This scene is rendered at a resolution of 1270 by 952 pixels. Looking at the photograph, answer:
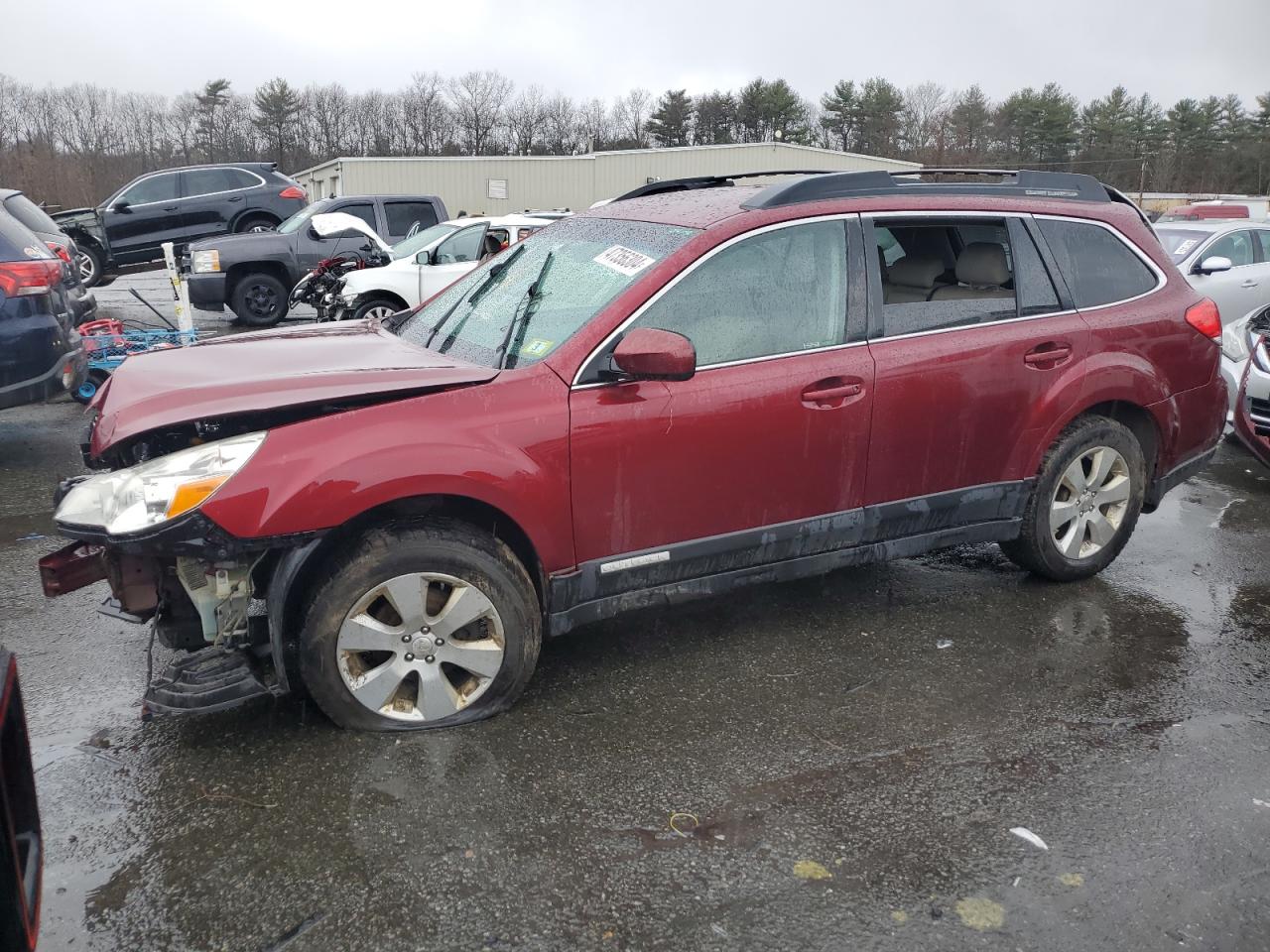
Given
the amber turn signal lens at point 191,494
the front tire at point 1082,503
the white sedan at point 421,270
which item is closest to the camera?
the amber turn signal lens at point 191,494

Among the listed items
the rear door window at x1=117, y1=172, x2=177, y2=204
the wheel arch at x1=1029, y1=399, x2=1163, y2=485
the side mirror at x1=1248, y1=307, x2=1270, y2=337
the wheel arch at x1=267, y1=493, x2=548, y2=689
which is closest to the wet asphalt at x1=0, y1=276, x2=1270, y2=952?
the wheel arch at x1=267, y1=493, x2=548, y2=689

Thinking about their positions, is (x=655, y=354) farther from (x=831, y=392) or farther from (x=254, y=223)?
(x=254, y=223)

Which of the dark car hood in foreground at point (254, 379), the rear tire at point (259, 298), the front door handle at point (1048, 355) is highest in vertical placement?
the dark car hood in foreground at point (254, 379)

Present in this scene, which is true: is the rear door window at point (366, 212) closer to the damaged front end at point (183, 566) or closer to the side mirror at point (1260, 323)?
the side mirror at point (1260, 323)

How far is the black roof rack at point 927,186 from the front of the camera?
12.7 feet

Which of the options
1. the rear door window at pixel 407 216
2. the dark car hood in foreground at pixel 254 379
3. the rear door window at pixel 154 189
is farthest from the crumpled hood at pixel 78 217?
the dark car hood in foreground at pixel 254 379

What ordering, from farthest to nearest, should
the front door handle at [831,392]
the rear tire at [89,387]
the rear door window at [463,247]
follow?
the rear door window at [463,247], the rear tire at [89,387], the front door handle at [831,392]

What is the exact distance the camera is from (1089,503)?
457 centimetres

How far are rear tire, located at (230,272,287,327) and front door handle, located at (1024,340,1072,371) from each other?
38.0ft

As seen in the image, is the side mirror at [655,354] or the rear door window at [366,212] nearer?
the side mirror at [655,354]

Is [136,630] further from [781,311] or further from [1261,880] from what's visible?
[1261,880]

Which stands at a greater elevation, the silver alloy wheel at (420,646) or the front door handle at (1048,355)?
the front door handle at (1048,355)

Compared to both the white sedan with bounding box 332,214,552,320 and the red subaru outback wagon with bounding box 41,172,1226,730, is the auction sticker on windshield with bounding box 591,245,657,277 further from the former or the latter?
the white sedan with bounding box 332,214,552,320

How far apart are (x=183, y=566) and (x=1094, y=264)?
3.97 meters
